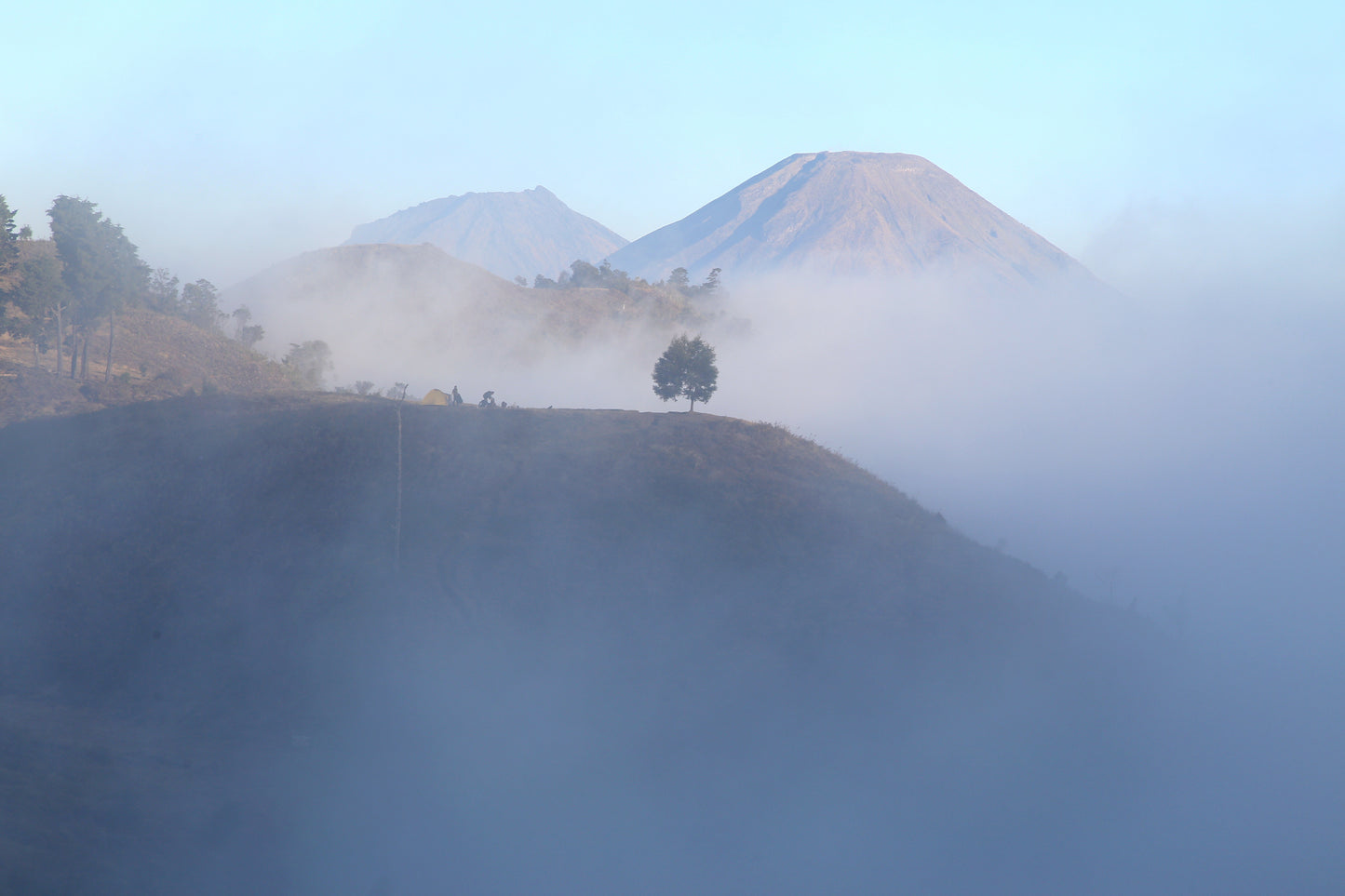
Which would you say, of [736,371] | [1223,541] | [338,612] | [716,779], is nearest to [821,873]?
[716,779]

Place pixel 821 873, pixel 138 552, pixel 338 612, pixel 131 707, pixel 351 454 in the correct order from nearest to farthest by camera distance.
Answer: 1. pixel 821 873
2. pixel 131 707
3. pixel 338 612
4. pixel 138 552
5. pixel 351 454

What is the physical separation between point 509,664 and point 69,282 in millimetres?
42337

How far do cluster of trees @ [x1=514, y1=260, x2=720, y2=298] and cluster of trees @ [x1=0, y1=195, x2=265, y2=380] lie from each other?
82.4m

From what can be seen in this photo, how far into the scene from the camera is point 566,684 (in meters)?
24.0

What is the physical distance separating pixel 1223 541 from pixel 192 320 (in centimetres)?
8948

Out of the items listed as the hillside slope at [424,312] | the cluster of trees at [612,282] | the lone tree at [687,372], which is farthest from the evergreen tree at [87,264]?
the cluster of trees at [612,282]

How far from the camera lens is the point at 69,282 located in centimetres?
4847

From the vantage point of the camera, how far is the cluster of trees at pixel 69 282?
44.9 meters

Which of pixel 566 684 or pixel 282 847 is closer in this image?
pixel 282 847

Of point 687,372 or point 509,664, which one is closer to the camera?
point 509,664

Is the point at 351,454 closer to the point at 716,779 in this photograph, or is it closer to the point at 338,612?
the point at 338,612

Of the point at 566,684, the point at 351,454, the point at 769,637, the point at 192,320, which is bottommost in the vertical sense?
the point at 566,684

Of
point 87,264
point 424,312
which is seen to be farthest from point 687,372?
point 424,312

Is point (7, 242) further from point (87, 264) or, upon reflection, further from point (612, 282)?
point (612, 282)
